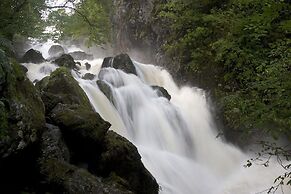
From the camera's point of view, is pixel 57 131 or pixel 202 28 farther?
pixel 202 28

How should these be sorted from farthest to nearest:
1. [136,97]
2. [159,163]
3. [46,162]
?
[136,97]
[159,163]
[46,162]

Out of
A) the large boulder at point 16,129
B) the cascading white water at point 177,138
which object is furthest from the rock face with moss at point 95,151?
the cascading white water at point 177,138

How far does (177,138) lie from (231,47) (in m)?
2.92

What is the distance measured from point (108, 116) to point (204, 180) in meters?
2.91

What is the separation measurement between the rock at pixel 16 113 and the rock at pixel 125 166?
1267mm

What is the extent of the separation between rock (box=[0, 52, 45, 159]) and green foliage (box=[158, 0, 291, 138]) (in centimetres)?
290

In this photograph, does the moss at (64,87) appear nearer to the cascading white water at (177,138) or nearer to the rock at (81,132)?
the cascading white water at (177,138)

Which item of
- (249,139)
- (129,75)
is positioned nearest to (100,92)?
(129,75)

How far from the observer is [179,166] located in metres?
8.42

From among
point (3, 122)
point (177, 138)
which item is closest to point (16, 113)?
point (3, 122)

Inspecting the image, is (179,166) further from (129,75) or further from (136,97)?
(129,75)

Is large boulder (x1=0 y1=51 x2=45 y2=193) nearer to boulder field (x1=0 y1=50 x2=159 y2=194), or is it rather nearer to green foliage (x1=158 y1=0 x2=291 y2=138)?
boulder field (x1=0 y1=50 x2=159 y2=194)

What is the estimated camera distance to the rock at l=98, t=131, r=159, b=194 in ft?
19.6

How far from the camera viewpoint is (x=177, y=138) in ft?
Result: 32.6
